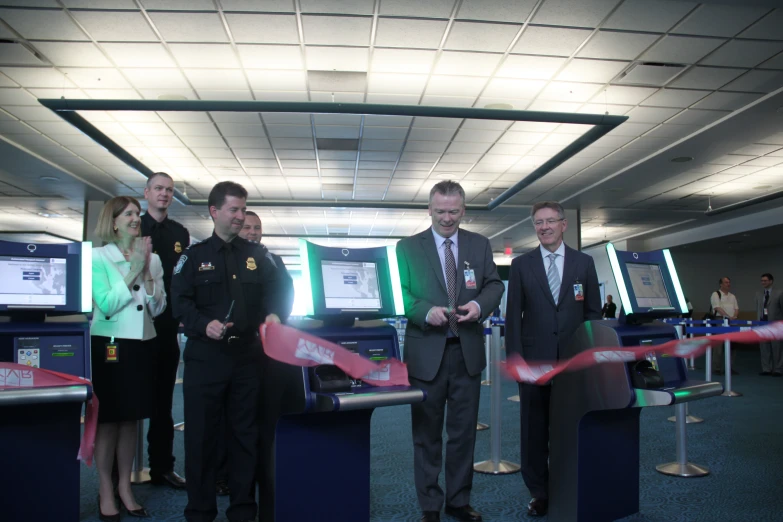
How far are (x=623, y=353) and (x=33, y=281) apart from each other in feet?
8.38

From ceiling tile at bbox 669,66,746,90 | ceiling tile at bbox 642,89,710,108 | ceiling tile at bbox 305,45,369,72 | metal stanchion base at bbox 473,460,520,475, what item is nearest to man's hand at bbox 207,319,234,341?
metal stanchion base at bbox 473,460,520,475

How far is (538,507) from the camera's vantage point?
298 centimetres

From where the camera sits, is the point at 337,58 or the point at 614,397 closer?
the point at 614,397

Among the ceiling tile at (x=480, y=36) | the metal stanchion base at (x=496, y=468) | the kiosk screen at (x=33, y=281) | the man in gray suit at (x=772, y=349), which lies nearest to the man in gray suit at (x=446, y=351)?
the metal stanchion base at (x=496, y=468)

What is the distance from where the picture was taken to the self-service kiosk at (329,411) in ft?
7.79

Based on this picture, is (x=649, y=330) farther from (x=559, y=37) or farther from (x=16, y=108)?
(x=16, y=108)

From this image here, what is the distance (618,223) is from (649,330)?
49.4ft

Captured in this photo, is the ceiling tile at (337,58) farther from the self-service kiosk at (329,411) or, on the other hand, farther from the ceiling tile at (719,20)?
the self-service kiosk at (329,411)

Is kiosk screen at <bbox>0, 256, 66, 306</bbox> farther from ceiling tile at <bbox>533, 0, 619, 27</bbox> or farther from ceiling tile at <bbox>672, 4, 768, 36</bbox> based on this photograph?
ceiling tile at <bbox>672, 4, 768, 36</bbox>

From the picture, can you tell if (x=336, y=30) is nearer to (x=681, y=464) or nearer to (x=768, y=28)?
(x=768, y=28)

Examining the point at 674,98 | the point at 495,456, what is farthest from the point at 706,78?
the point at 495,456

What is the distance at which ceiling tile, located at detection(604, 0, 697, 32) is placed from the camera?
17.1 feet

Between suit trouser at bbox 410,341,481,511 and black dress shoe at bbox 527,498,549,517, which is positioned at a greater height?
suit trouser at bbox 410,341,481,511

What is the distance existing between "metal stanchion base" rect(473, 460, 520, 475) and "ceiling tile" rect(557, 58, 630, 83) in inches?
177
